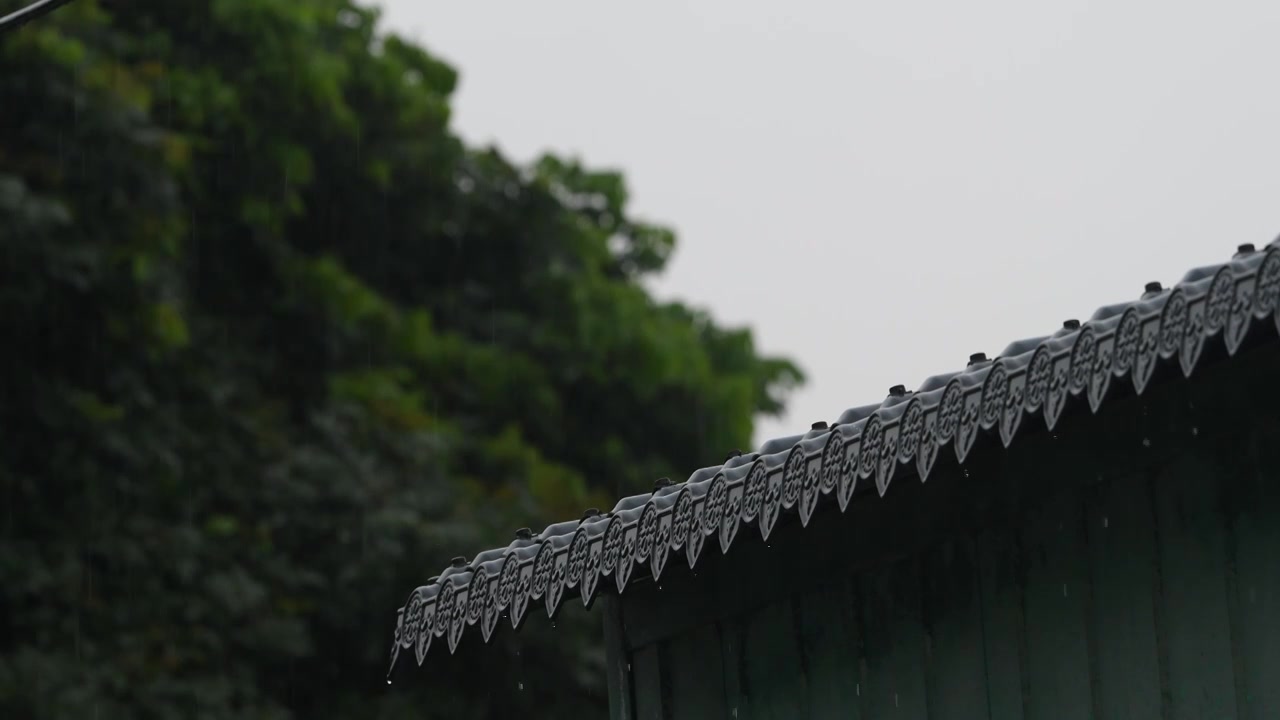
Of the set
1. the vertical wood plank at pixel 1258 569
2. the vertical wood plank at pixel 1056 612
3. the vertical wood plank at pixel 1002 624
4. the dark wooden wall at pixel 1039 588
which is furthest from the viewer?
the vertical wood plank at pixel 1002 624

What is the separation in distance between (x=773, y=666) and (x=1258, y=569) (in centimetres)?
158

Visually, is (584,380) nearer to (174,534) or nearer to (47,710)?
(174,534)

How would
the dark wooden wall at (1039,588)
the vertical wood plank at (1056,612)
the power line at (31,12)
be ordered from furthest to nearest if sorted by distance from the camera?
the power line at (31,12), the vertical wood plank at (1056,612), the dark wooden wall at (1039,588)

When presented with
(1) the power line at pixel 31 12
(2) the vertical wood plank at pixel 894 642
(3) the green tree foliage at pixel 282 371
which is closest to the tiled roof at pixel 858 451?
(2) the vertical wood plank at pixel 894 642

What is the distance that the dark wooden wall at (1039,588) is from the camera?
4.02 meters

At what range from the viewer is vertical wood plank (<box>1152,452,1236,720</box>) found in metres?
4.02

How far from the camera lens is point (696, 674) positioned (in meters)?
5.37

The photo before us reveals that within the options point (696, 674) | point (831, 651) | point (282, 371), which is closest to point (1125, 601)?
point (831, 651)

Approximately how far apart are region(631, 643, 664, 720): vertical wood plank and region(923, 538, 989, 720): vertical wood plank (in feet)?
3.50

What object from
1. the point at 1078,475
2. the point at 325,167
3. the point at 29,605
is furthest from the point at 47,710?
the point at 1078,475

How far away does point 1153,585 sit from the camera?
417 centimetres

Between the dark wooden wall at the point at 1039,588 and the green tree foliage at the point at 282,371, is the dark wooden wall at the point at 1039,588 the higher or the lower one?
the lower one

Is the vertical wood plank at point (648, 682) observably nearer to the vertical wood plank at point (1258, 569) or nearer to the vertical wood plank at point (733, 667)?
the vertical wood plank at point (733, 667)

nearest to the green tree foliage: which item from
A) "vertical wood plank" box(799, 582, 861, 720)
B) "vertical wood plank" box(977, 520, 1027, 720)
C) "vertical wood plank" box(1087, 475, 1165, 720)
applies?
"vertical wood plank" box(799, 582, 861, 720)
